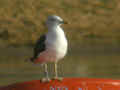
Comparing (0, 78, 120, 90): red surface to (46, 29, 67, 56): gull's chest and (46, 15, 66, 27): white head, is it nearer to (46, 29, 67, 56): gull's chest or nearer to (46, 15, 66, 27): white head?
(46, 29, 67, 56): gull's chest

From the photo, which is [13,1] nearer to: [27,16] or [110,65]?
[27,16]

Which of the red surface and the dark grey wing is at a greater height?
the dark grey wing

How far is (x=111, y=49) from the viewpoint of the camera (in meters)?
15.7

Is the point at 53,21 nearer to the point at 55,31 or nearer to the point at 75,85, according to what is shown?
the point at 55,31

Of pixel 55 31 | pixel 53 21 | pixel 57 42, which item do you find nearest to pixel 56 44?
pixel 57 42

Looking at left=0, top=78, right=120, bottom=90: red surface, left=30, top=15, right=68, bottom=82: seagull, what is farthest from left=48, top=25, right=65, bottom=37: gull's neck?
left=0, top=78, right=120, bottom=90: red surface

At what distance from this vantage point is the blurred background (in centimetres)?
1195

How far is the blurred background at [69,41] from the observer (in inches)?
470

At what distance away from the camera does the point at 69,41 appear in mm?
17656

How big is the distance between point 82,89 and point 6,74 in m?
9.29

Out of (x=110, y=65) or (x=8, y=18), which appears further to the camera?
(x=8, y=18)

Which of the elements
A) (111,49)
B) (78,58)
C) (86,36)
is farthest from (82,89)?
(86,36)

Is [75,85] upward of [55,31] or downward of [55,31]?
downward

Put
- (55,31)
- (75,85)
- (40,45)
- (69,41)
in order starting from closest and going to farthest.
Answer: (75,85) → (55,31) → (40,45) → (69,41)
